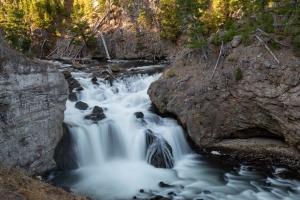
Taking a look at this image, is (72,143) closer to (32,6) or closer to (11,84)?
(11,84)

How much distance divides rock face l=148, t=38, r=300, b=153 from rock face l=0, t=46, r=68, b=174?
23.3 ft

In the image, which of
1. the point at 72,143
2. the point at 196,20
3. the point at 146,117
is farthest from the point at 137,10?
the point at 72,143

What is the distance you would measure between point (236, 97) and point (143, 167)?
6.84 metres

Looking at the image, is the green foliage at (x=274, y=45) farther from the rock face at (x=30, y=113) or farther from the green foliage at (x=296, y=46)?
the rock face at (x=30, y=113)

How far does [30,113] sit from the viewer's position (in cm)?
1231

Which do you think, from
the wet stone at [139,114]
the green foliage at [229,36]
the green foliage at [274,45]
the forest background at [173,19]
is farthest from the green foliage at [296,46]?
the wet stone at [139,114]

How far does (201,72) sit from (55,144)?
33.3ft

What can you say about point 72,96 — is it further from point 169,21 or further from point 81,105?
point 169,21

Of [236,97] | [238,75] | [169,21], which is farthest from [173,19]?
[236,97]

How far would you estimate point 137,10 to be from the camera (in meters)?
40.8

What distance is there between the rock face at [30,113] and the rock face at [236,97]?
709cm

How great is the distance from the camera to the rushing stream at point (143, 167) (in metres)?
12.1

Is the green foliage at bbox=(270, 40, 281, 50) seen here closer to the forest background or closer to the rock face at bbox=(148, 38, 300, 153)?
the forest background

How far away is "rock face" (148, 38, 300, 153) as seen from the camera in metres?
13.9
